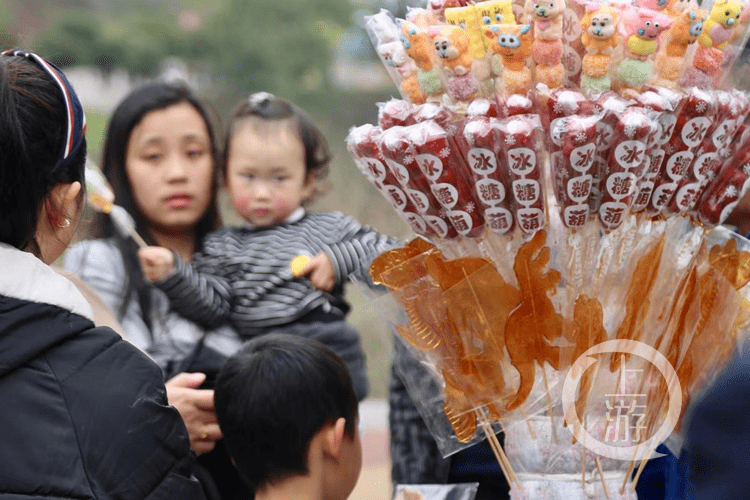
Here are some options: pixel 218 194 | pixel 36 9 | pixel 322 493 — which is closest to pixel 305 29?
pixel 36 9

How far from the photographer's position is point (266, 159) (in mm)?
2340

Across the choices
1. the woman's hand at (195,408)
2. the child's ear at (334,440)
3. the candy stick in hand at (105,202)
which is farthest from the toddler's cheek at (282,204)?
the child's ear at (334,440)

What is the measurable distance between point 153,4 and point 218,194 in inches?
280

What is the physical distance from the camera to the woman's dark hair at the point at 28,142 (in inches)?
45.7

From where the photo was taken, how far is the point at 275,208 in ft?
7.75

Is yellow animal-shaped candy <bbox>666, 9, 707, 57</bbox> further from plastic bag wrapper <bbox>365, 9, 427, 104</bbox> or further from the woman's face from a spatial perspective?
the woman's face

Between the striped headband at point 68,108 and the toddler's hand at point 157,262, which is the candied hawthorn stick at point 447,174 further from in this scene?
the toddler's hand at point 157,262

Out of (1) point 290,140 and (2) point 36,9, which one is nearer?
(1) point 290,140

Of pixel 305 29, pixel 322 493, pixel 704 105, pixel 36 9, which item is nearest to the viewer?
pixel 704 105

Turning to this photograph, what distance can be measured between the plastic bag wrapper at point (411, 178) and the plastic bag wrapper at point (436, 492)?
48cm

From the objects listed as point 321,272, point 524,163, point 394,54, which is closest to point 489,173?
point 524,163

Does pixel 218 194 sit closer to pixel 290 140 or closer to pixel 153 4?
pixel 290 140

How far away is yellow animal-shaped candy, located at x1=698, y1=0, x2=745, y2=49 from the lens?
1.30 meters

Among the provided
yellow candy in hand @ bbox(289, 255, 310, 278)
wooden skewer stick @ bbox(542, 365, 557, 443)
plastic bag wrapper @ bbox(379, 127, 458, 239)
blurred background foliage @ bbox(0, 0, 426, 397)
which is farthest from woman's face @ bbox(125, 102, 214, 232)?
blurred background foliage @ bbox(0, 0, 426, 397)
